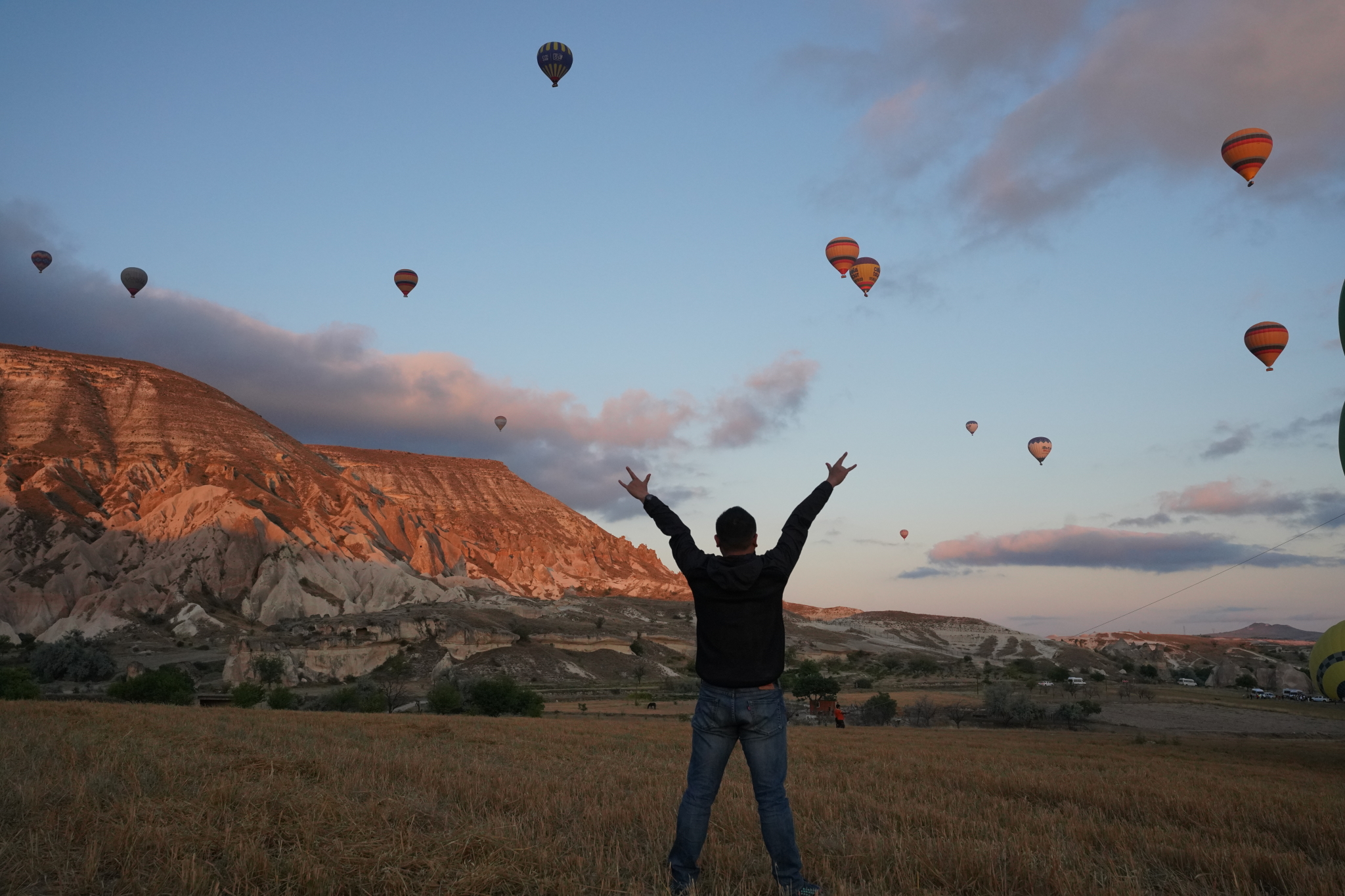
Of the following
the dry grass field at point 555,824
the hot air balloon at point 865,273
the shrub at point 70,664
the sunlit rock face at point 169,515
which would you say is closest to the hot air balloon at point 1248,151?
the hot air balloon at point 865,273

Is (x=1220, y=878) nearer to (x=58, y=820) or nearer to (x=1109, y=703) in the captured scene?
(x=58, y=820)

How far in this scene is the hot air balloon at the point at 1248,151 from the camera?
37375 millimetres

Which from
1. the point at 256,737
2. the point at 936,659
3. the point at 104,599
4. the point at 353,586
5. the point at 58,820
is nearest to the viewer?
the point at 58,820

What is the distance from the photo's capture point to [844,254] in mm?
47125

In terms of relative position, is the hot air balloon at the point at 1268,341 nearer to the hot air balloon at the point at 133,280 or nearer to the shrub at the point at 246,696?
the shrub at the point at 246,696

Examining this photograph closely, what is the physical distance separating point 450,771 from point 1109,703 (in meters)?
58.1

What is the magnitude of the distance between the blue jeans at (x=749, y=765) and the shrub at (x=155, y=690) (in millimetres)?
35911

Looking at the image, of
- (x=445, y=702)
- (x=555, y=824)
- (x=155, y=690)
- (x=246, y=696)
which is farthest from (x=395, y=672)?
(x=555, y=824)

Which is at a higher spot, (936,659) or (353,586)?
(353,586)

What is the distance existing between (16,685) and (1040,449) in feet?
181

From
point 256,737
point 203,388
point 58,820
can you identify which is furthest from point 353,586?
point 58,820

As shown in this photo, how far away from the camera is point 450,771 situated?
9.44 m

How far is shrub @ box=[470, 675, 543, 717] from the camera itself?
41.6m

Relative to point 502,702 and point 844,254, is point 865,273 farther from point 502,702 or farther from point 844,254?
point 502,702
